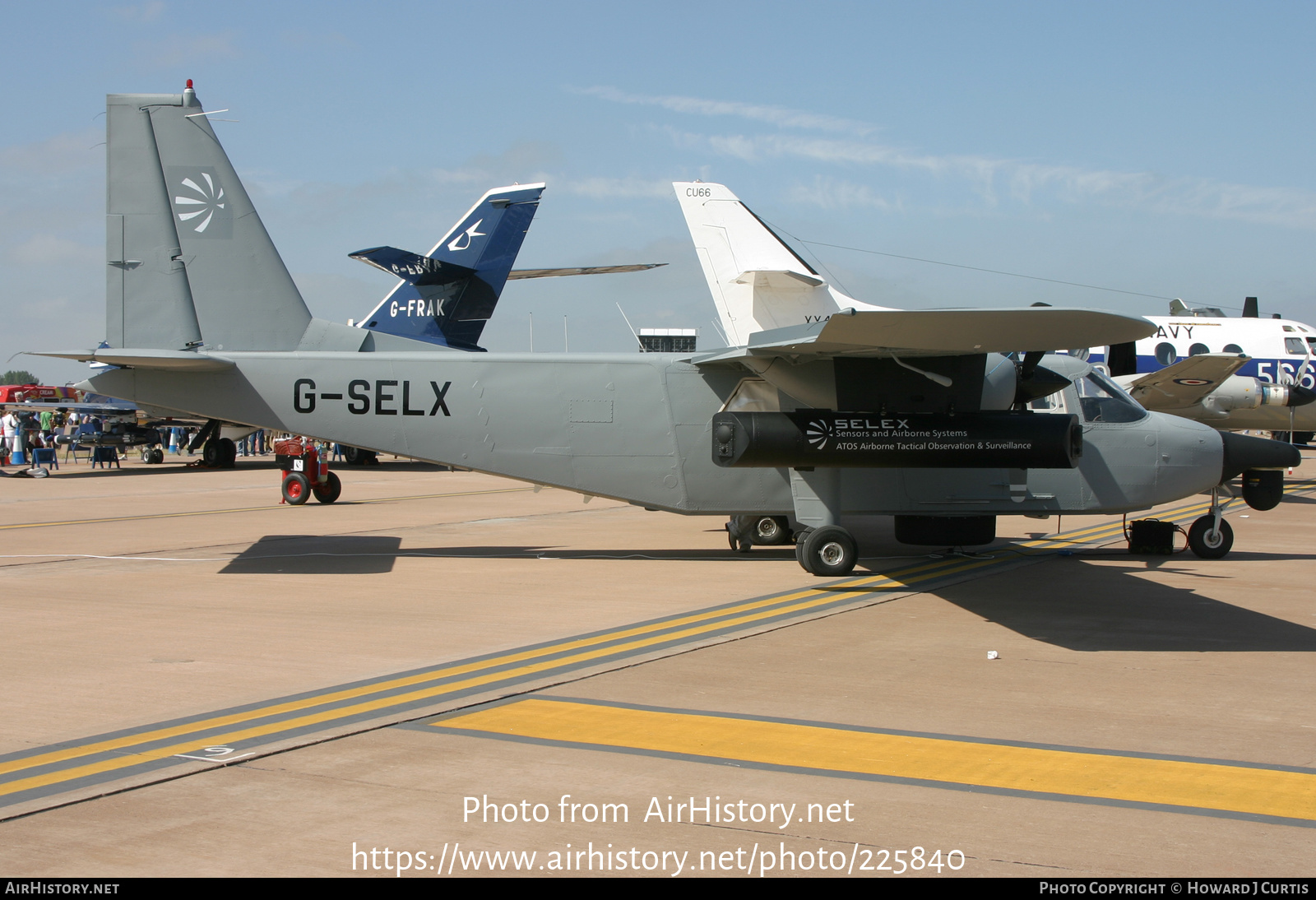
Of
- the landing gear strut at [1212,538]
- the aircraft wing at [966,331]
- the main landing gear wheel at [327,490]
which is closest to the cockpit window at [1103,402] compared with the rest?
the landing gear strut at [1212,538]

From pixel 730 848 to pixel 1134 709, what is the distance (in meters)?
3.59

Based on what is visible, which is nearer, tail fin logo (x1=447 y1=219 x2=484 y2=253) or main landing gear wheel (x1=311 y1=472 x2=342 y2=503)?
main landing gear wheel (x1=311 y1=472 x2=342 y2=503)

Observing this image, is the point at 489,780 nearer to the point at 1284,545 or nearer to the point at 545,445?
the point at 545,445

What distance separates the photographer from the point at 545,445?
514 inches

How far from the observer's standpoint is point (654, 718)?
20.6 ft

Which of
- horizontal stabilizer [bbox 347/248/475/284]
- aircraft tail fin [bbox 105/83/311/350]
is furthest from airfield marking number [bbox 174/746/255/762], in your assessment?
horizontal stabilizer [bbox 347/248/475/284]

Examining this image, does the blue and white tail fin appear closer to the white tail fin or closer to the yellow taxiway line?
the white tail fin

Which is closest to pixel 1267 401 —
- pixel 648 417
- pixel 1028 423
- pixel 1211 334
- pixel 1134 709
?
pixel 1211 334

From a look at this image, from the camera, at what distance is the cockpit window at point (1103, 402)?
13.2m

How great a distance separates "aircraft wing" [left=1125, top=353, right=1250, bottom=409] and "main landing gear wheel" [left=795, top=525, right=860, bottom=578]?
47.2 ft

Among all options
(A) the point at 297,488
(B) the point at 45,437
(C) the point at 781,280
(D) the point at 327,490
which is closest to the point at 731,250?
(C) the point at 781,280

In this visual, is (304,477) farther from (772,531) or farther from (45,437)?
(45,437)

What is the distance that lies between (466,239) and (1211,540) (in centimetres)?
2028

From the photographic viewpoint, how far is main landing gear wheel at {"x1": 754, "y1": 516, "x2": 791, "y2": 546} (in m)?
14.7
